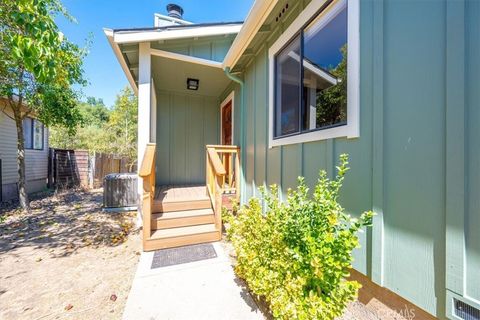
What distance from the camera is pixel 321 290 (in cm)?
155

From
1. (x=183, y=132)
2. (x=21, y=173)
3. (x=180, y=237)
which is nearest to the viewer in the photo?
(x=180, y=237)

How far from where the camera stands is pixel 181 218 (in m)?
3.68

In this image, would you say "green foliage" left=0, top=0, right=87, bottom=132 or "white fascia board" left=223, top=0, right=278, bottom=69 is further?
"white fascia board" left=223, top=0, right=278, bottom=69

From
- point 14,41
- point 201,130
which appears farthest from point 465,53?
point 201,130

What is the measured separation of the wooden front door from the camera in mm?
5784

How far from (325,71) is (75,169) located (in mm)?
11269

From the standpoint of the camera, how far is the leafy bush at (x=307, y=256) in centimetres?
144

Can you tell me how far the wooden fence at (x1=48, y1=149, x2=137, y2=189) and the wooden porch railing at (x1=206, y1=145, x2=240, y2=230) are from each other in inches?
311

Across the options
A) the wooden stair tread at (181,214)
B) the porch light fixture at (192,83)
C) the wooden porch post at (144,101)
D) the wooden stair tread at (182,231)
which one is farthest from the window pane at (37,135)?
the wooden stair tread at (182,231)

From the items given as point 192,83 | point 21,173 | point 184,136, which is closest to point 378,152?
point 192,83

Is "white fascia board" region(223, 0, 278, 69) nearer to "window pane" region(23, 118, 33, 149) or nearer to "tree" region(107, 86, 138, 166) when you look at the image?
"window pane" region(23, 118, 33, 149)

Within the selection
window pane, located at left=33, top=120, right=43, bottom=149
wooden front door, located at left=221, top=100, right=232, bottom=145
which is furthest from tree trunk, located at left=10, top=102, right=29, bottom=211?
wooden front door, located at left=221, top=100, right=232, bottom=145

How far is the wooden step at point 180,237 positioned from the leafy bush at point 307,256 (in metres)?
1.55

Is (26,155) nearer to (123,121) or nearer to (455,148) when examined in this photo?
(455,148)
